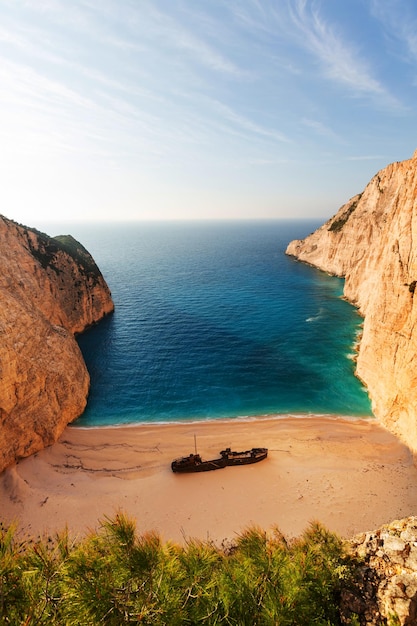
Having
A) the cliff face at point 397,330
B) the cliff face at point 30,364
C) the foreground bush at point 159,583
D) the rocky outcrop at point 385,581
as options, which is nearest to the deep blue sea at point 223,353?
the cliff face at point 397,330

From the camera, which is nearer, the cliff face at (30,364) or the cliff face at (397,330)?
the cliff face at (30,364)

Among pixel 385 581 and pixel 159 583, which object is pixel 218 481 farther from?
pixel 159 583

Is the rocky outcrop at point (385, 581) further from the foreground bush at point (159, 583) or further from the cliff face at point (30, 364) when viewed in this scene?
the cliff face at point (30, 364)

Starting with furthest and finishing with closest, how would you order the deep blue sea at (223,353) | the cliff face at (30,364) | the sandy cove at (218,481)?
1. the deep blue sea at (223,353)
2. the cliff face at (30,364)
3. the sandy cove at (218,481)

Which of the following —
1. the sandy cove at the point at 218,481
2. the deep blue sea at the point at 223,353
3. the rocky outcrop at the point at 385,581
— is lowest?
the sandy cove at the point at 218,481

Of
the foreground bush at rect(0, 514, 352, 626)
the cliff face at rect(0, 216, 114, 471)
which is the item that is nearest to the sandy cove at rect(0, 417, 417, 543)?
the cliff face at rect(0, 216, 114, 471)

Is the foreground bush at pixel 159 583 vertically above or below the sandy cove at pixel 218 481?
above

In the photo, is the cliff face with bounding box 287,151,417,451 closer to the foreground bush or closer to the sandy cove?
the sandy cove
